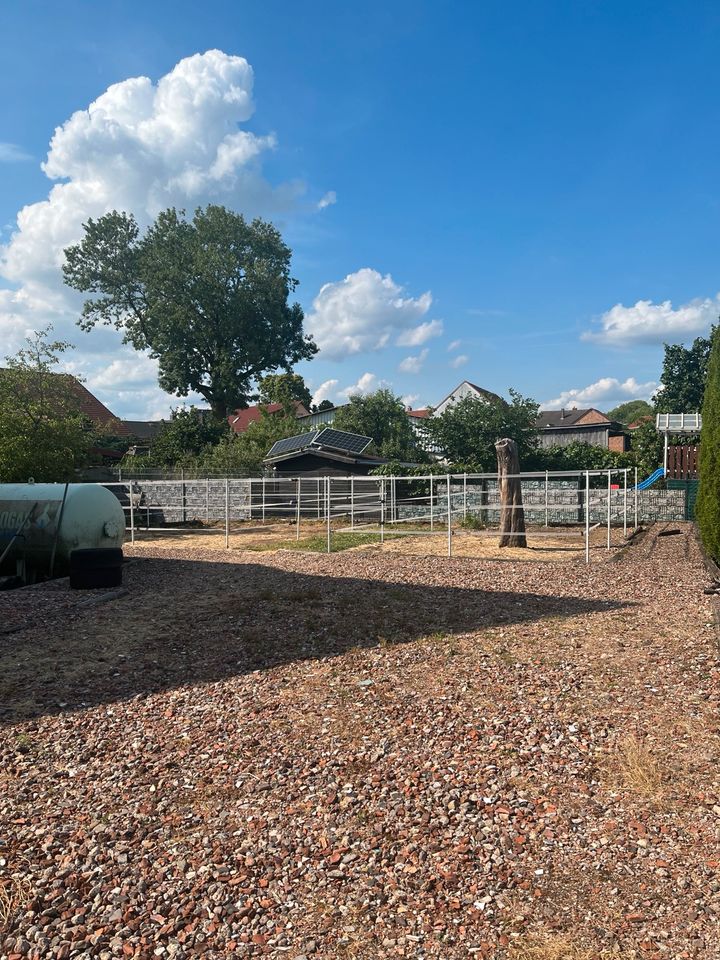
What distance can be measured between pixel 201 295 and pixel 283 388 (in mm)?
11445

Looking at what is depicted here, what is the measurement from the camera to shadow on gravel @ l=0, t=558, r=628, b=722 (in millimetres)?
6449

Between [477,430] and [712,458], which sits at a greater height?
[477,430]

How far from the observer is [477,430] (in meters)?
30.3

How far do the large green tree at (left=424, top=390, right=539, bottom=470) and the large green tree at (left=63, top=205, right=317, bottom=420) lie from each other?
22046 millimetres

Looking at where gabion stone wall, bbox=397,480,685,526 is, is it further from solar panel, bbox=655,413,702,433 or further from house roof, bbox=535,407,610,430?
house roof, bbox=535,407,610,430

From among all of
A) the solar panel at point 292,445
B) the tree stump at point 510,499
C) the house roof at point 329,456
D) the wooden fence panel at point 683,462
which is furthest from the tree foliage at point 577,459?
the tree stump at point 510,499

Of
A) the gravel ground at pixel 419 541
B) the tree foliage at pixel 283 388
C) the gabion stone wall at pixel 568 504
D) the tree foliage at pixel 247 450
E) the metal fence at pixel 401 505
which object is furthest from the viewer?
the tree foliage at pixel 283 388

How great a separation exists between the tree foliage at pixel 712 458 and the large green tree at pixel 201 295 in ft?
129

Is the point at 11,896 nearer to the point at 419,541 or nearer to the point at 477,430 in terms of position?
the point at 419,541

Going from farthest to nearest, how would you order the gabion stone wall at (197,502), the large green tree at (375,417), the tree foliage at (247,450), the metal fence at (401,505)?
the large green tree at (375,417)
the tree foliage at (247,450)
the gabion stone wall at (197,502)
the metal fence at (401,505)

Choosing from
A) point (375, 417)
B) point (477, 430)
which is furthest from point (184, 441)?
point (477, 430)

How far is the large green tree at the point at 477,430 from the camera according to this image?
3005 centimetres

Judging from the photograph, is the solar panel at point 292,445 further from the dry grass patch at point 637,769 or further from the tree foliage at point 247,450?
the dry grass patch at point 637,769

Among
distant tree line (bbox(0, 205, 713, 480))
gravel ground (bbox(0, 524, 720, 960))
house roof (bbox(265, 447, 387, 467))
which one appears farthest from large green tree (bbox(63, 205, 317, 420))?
gravel ground (bbox(0, 524, 720, 960))
